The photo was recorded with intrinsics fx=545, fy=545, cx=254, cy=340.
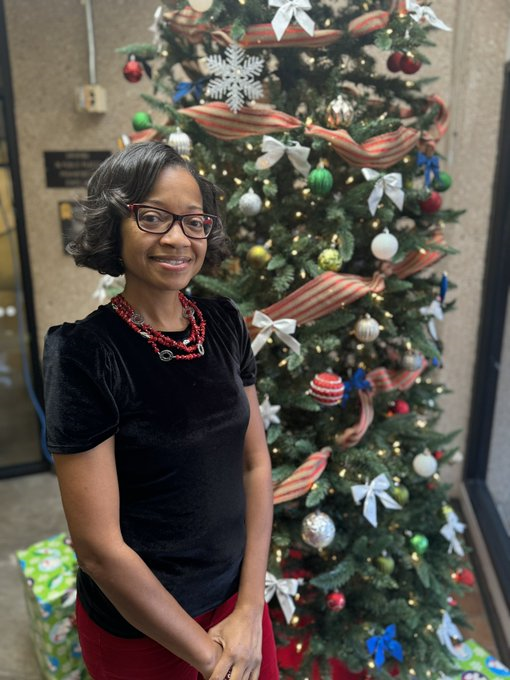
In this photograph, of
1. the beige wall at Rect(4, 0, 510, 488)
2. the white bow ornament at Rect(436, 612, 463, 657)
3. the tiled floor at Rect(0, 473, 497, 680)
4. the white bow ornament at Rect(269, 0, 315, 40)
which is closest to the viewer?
the white bow ornament at Rect(269, 0, 315, 40)

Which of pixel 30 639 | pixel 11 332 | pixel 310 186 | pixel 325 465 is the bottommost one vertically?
pixel 30 639

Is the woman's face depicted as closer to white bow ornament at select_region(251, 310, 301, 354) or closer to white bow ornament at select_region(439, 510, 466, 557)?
white bow ornament at select_region(251, 310, 301, 354)

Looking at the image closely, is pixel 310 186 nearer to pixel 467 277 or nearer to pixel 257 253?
pixel 257 253

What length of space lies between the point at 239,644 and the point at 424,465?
94cm

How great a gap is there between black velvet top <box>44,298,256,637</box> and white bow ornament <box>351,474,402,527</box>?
57cm

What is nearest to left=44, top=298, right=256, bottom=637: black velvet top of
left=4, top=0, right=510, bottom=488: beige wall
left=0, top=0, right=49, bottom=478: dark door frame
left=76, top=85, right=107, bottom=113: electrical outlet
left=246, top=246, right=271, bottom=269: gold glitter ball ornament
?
left=246, top=246, right=271, bottom=269: gold glitter ball ornament

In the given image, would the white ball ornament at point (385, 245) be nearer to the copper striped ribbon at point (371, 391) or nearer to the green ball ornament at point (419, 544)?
the copper striped ribbon at point (371, 391)

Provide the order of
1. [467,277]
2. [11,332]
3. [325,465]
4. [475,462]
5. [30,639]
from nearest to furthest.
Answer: [325,465], [30,639], [467,277], [475,462], [11,332]

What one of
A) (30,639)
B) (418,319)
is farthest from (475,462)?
(30,639)

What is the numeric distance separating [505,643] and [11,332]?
296 cm

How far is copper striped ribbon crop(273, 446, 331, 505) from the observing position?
5.06 feet

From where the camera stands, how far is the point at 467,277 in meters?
2.67

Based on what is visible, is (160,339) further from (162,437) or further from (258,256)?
(258,256)

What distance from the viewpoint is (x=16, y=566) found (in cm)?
257
